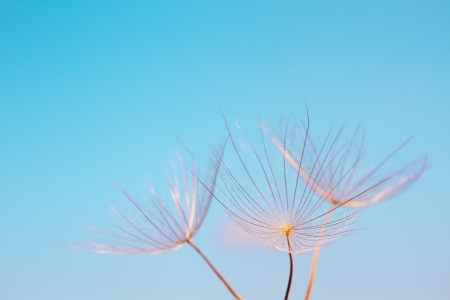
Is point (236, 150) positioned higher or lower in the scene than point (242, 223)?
higher

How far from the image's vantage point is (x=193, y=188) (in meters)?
7.62

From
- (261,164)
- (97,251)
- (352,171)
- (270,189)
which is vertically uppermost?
(352,171)

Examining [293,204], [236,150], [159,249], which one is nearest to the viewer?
[293,204]

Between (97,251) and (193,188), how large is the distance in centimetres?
177

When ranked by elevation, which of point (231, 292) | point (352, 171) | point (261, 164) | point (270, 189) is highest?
point (352, 171)

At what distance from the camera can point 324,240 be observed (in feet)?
20.8

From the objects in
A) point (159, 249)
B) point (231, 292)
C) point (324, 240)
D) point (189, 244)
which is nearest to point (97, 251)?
point (159, 249)

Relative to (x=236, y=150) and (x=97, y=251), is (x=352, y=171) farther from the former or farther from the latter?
(x=97, y=251)

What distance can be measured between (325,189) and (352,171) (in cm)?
61

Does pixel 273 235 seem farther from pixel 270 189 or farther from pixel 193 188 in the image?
pixel 193 188

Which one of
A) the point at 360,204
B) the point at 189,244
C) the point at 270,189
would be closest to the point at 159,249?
the point at 189,244

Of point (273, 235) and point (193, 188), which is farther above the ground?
point (193, 188)

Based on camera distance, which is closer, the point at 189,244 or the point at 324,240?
the point at 324,240

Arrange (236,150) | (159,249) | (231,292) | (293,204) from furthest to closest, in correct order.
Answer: (159,249) < (236,150) < (293,204) < (231,292)
